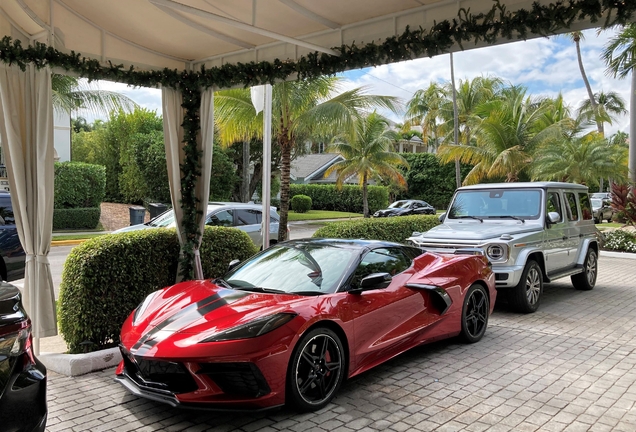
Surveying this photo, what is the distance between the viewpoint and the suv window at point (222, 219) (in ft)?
38.5

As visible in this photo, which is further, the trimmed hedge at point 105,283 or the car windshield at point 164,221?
the car windshield at point 164,221

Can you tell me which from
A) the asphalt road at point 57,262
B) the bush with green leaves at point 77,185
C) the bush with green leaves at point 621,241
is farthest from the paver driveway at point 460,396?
the bush with green leaves at point 77,185

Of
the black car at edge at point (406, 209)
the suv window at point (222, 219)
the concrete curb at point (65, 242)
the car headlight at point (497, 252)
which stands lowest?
the concrete curb at point (65, 242)

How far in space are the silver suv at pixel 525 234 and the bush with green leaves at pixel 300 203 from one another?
2651 centimetres

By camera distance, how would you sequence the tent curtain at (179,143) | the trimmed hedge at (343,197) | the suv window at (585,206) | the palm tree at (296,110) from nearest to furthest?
1. the tent curtain at (179,143)
2. the suv window at (585,206)
3. the palm tree at (296,110)
4. the trimmed hedge at (343,197)

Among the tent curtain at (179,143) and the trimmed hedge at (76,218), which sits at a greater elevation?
the tent curtain at (179,143)

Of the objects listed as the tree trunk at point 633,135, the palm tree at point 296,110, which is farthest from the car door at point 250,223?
the tree trunk at point 633,135

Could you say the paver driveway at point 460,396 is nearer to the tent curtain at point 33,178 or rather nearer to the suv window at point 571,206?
the tent curtain at point 33,178

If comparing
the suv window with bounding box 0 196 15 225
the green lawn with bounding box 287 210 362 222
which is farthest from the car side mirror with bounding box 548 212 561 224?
the green lawn with bounding box 287 210 362 222

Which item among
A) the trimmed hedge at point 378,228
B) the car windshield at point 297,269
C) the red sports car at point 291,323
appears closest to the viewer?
the red sports car at point 291,323

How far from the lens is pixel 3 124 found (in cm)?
552

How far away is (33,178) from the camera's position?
18.7 ft

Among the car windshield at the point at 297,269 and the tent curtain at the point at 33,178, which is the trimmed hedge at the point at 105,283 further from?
the car windshield at the point at 297,269

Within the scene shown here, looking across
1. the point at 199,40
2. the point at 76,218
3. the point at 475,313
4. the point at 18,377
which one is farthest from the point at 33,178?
the point at 76,218
